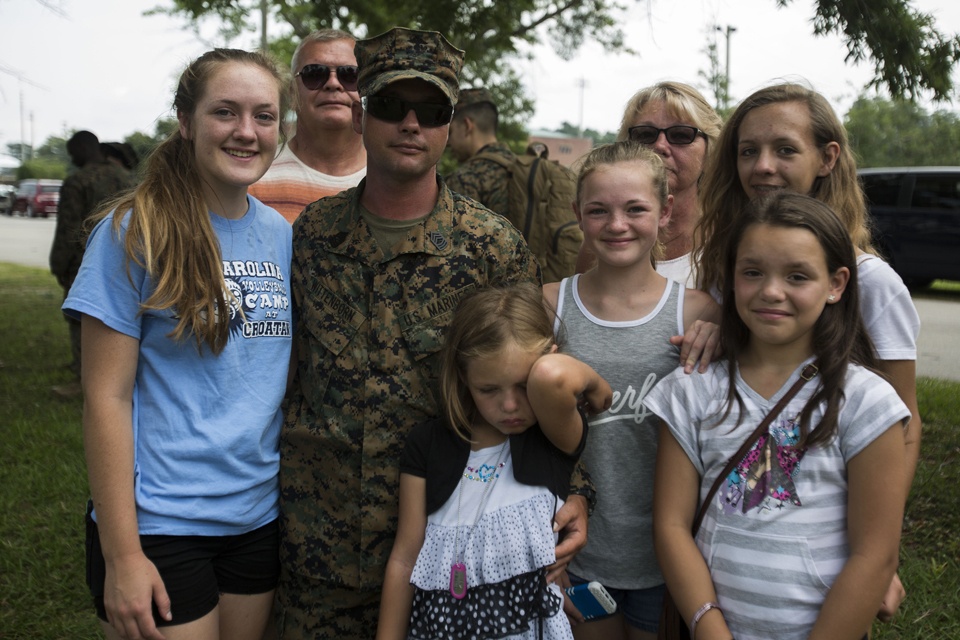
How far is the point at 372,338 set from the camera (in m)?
2.34

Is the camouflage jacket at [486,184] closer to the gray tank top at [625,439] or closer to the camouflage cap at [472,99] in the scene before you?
the camouflage cap at [472,99]

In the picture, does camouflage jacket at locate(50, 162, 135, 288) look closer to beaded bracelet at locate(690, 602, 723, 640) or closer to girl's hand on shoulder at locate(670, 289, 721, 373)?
girl's hand on shoulder at locate(670, 289, 721, 373)

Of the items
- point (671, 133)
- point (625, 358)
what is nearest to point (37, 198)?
point (671, 133)

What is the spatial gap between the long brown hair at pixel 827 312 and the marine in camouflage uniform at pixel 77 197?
6359 millimetres

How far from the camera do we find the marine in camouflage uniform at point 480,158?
16.3 feet

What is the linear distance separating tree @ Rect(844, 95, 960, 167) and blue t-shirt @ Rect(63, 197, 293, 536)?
29.3 meters

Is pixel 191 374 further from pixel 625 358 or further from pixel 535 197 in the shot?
pixel 535 197

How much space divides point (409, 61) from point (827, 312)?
131 centimetres

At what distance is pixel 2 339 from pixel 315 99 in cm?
790

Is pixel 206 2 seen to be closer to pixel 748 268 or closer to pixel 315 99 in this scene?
pixel 315 99

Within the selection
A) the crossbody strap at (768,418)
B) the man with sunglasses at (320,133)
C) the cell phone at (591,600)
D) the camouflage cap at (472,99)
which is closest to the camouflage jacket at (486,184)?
the camouflage cap at (472,99)

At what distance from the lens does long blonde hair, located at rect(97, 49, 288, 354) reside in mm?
2068

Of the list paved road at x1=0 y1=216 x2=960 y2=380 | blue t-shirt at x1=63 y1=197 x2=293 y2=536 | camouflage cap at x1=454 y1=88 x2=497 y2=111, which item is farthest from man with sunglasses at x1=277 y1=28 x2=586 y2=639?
paved road at x1=0 y1=216 x2=960 y2=380

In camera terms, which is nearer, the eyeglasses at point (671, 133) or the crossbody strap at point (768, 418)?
the crossbody strap at point (768, 418)
